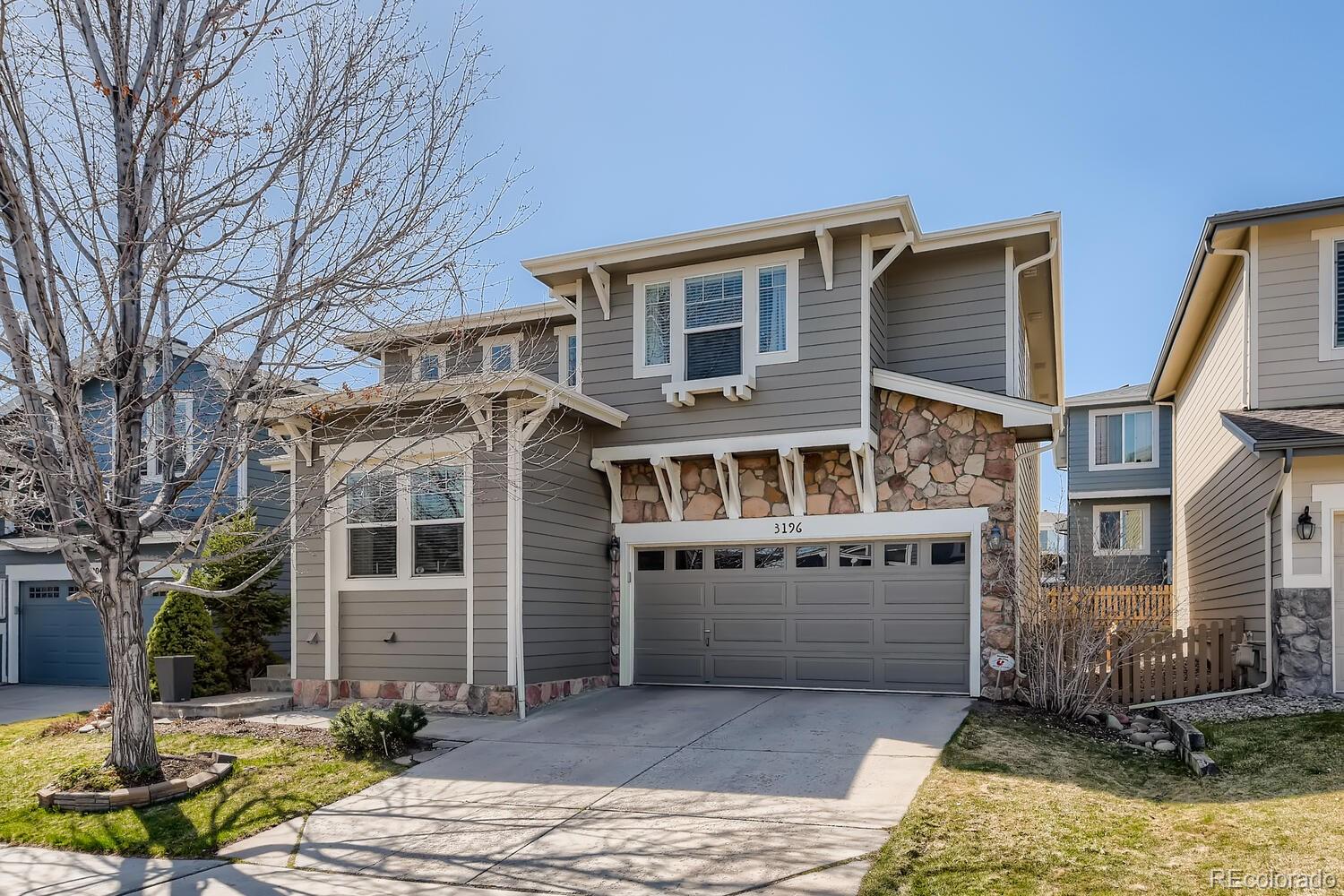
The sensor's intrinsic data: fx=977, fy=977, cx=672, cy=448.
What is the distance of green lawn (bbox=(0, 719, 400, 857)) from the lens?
666 cm

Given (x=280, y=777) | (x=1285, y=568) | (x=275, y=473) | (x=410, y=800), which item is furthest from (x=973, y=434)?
(x=275, y=473)

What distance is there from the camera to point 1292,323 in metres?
11.1

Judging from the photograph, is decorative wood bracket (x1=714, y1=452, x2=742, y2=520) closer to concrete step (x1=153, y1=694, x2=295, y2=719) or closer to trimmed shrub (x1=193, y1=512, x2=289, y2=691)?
concrete step (x1=153, y1=694, x2=295, y2=719)

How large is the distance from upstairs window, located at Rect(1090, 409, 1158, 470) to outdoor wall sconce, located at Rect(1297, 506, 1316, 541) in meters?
13.3

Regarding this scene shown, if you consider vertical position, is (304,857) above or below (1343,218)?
below

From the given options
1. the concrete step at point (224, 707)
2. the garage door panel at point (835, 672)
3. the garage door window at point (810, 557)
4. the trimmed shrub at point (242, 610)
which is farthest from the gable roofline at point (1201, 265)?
the trimmed shrub at point (242, 610)

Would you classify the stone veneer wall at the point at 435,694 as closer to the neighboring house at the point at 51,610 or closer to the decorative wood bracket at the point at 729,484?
the decorative wood bracket at the point at 729,484

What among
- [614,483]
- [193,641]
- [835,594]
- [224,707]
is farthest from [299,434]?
[835,594]

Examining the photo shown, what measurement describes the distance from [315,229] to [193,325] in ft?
4.04

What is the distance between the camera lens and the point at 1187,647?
11305 millimetres

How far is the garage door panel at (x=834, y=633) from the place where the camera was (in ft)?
36.8

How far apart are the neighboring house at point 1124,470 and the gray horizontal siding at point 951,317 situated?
1208 cm

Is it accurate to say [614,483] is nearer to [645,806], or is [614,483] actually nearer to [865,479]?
[865,479]

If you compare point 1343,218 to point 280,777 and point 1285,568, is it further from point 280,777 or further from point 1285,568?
point 280,777
